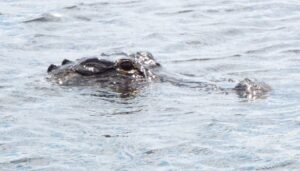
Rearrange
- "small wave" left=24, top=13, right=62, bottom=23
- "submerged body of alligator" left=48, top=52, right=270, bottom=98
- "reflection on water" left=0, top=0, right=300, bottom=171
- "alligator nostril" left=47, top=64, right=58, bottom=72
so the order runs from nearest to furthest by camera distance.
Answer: "reflection on water" left=0, top=0, right=300, bottom=171
"submerged body of alligator" left=48, top=52, right=270, bottom=98
"alligator nostril" left=47, top=64, right=58, bottom=72
"small wave" left=24, top=13, right=62, bottom=23

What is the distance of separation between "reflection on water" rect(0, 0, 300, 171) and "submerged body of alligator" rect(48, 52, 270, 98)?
126 millimetres

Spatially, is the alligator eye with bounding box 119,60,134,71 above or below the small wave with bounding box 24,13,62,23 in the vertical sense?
below

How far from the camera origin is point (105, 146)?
950 centimetres

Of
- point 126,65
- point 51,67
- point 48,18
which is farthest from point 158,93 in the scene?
point 48,18

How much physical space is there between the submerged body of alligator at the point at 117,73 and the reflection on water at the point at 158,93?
0.13 meters

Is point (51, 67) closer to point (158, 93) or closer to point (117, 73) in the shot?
point (117, 73)

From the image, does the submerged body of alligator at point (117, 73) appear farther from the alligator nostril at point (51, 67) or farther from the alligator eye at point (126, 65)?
the alligator nostril at point (51, 67)

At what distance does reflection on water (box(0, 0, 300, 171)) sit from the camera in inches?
363

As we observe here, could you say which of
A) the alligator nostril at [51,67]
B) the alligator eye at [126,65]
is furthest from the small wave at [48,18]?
the alligator eye at [126,65]

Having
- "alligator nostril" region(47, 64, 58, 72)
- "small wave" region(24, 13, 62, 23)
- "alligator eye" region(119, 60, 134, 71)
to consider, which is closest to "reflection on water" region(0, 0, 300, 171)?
A: "small wave" region(24, 13, 62, 23)

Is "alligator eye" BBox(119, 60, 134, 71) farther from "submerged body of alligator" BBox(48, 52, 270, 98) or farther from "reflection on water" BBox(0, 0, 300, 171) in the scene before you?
"reflection on water" BBox(0, 0, 300, 171)

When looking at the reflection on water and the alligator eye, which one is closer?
the reflection on water

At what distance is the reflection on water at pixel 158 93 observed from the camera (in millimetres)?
9219

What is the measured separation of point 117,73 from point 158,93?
841 mm
